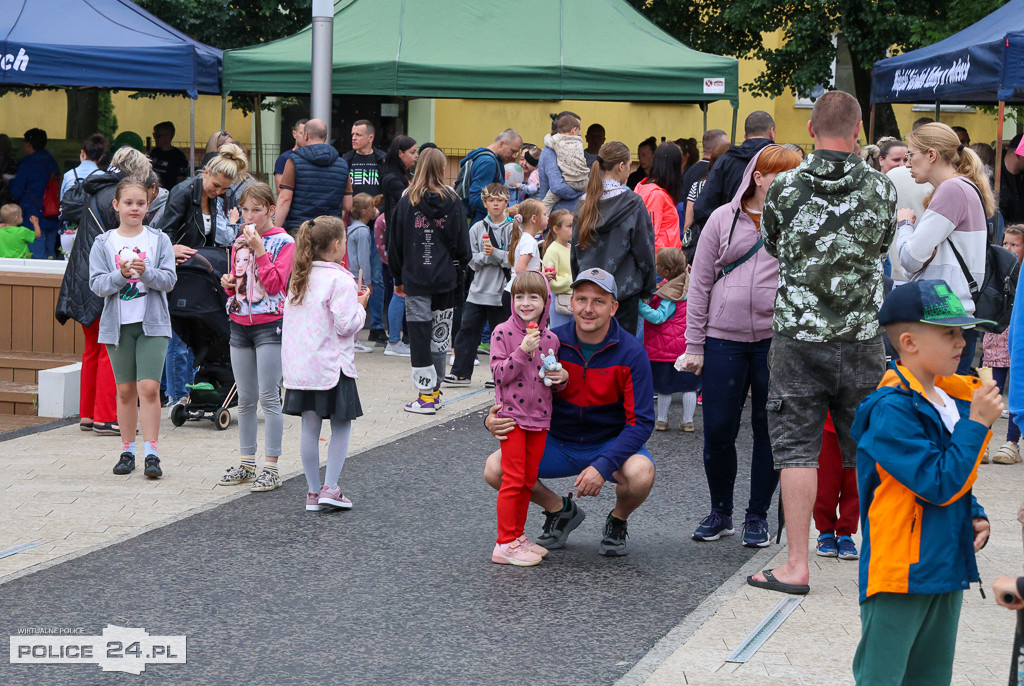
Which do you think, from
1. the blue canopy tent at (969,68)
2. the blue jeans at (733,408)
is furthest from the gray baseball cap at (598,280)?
the blue canopy tent at (969,68)

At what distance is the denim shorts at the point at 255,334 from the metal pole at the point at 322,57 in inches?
241

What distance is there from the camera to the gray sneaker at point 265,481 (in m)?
7.25

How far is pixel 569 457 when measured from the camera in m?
5.93

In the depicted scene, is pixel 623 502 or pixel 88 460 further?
pixel 88 460

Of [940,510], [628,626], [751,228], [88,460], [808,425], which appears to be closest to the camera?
[940,510]

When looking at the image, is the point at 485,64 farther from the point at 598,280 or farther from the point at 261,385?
the point at 598,280

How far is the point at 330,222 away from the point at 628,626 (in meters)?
2.86

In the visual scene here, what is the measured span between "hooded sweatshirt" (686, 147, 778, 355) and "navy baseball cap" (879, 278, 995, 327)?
2.33m

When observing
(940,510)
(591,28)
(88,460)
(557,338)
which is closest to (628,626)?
(557,338)

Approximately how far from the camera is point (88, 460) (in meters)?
7.98

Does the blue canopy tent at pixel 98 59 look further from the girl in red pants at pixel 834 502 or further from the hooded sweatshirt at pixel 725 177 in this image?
the girl in red pants at pixel 834 502

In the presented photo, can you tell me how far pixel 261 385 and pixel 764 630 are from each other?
140 inches

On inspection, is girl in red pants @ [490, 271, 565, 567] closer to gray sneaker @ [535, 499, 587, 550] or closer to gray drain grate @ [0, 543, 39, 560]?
gray sneaker @ [535, 499, 587, 550]

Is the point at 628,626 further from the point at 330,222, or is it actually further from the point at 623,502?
the point at 330,222
